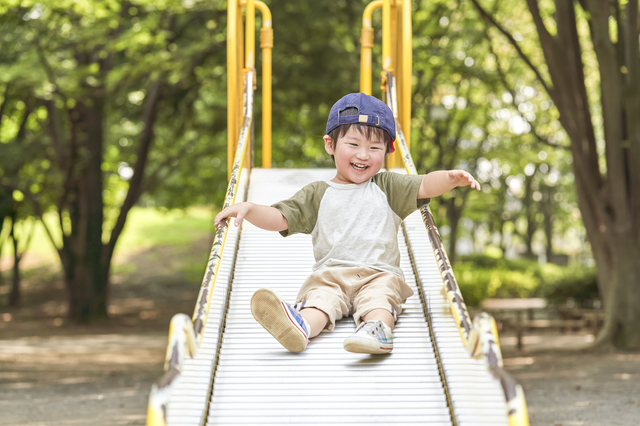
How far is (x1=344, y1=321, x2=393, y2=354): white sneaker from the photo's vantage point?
3.00 m

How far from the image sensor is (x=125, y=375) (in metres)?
8.55

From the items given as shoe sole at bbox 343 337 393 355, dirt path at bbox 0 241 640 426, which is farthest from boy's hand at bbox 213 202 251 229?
dirt path at bbox 0 241 640 426

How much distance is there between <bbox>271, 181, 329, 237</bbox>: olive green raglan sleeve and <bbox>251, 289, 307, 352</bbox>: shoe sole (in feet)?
2.23

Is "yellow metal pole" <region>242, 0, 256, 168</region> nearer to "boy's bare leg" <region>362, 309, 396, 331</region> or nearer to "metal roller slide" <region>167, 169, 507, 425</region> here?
"metal roller slide" <region>167, 169, 507, 425</region>

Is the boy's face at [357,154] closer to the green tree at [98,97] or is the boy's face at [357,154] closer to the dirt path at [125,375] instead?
the dirt path at [125,375]

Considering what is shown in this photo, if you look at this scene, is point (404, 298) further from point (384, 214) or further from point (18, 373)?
point (18, 373)

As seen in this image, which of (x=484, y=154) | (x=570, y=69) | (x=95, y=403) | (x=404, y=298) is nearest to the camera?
(x=404, y=298)

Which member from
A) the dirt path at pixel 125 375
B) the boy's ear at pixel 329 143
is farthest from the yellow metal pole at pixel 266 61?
the boy's ear at pixel 329 143

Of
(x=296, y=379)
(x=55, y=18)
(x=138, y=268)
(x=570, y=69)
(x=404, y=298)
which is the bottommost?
(x=138, y=268)

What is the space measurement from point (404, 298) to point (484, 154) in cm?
1499

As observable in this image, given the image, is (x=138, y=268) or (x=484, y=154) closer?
(x=484, y=154)

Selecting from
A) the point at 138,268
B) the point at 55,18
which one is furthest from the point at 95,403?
the point at 138,268

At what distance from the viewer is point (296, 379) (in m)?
3.00

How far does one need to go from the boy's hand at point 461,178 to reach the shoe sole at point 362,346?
92 cm
